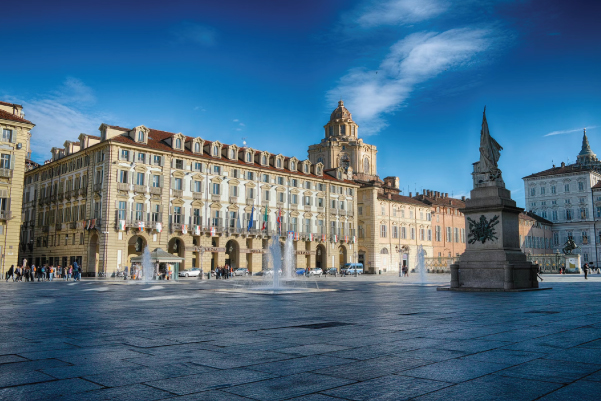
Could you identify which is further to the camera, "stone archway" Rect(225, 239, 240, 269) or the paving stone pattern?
"stone archway" Rect(225, 239, 240, 269)

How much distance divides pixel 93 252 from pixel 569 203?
3857 inches

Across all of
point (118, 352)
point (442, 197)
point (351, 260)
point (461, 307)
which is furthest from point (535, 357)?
point (442, 197)

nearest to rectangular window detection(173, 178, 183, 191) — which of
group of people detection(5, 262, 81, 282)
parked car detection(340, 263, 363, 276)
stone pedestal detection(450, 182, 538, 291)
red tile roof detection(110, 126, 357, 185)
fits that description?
red tile roof detection(110, 126, 357, 185)

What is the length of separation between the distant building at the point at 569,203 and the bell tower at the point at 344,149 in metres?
42.8

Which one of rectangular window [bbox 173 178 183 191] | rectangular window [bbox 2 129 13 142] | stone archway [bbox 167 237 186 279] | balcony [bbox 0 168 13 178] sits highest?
rectangular window [bbox 2 129 13 142]

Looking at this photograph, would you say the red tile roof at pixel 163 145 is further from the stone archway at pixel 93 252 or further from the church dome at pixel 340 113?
the church dome at pixel 340 113

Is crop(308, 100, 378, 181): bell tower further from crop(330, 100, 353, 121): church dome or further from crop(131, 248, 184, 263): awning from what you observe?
crop(131, 248, 184, 263): awning

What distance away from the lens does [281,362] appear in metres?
6.04

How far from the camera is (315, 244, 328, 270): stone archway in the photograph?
75950 mm

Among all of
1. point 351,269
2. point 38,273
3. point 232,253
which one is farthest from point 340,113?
point 38,273

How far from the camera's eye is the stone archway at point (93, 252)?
181 feet

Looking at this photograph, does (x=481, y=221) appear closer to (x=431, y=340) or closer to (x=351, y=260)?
(x=431, y=340)

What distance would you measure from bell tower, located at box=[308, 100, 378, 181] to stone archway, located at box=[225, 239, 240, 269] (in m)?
36.0

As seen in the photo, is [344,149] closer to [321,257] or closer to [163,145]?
[321,257]
